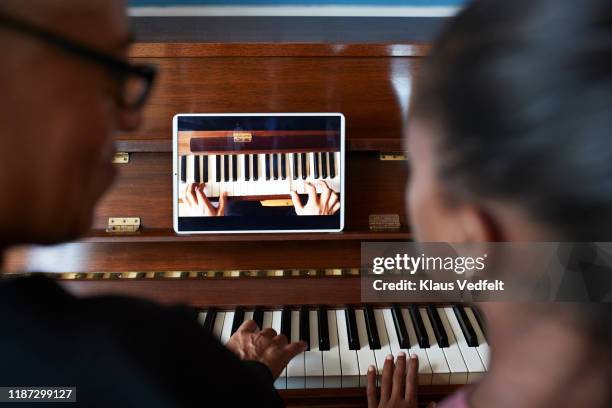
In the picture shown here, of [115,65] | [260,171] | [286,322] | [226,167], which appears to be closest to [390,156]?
[260,171]

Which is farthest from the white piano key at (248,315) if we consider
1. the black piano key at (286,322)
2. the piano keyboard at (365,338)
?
the black piano key at (286,322)

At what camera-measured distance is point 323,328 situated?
4.50 ft

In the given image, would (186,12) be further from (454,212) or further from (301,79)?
(454,212)

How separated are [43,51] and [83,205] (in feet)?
0.48

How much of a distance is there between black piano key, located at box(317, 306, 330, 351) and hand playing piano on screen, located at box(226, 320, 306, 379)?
0.06m

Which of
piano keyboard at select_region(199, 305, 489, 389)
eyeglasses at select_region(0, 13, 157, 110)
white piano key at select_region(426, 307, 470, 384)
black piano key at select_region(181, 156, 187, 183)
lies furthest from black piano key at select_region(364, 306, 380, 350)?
eyeglasses at select_region(0, 13, 157, 110)

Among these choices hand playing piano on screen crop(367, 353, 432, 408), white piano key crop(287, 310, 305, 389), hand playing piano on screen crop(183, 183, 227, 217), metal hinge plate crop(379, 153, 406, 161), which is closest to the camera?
hand playing piano on screen crop(367, 353, 432, 408)

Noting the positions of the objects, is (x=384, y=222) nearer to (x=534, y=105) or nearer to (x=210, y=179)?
(x=210, y=179)

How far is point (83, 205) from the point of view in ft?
1.43

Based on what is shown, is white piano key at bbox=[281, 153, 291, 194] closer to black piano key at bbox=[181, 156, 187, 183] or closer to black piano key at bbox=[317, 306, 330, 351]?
black piano key at bbox=[181, 156, 187, 183]

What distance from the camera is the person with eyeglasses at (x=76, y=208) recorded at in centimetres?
37

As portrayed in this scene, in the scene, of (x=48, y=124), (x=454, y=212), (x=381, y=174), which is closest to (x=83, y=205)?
(x=48, y=124)

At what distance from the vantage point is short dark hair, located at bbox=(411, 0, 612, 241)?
0.35 m

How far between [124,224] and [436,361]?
3.49 feet
